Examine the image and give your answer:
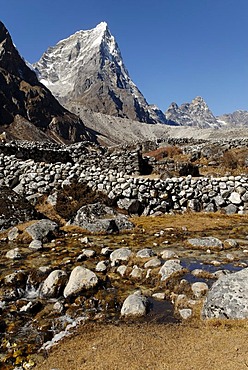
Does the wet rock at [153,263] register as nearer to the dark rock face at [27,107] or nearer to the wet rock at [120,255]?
the wet rock at [120,255]

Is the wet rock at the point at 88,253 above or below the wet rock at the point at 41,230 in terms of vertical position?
below

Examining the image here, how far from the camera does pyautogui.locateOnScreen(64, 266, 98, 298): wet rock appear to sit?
8.18m

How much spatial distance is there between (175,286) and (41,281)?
3914 mm

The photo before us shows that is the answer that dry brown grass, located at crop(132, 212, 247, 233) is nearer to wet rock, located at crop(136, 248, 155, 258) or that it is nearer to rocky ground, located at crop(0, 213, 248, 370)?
rocky ground, located at crop(0, 213, 248, 370)

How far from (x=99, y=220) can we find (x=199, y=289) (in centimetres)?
785

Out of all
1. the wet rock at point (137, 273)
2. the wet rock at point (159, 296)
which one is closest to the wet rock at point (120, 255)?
the wet rock at point (137, 273)

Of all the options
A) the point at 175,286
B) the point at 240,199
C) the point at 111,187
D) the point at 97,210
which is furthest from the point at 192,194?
the point at 175,286

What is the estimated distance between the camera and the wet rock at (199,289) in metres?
7.54

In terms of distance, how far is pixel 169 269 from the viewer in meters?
8.90

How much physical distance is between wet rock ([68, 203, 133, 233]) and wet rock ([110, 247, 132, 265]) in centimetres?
346

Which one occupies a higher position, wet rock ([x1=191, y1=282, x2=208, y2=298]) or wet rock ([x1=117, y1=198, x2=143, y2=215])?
wet rock ([x1=117, y1=198, x2=143, y2=215])

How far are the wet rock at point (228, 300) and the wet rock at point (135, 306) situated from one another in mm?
1362

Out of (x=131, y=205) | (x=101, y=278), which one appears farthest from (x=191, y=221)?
(x=101, y=278)

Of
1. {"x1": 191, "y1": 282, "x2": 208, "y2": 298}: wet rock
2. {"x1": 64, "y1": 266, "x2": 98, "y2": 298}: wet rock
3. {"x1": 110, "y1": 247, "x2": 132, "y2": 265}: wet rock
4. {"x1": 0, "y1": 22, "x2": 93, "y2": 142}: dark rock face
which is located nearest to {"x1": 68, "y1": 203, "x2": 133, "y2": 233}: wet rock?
{"x1": 110, "y1": 247, "x2": 132, "y2": 265}: wet rock
